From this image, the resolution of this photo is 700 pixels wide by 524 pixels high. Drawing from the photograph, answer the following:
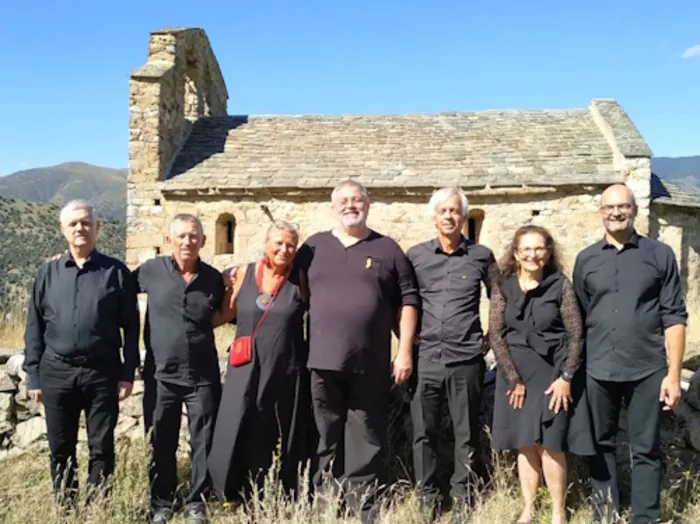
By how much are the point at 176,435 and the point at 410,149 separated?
9661 millimetres

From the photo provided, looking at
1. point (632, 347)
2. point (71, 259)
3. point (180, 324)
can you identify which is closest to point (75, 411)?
point (180, 324)

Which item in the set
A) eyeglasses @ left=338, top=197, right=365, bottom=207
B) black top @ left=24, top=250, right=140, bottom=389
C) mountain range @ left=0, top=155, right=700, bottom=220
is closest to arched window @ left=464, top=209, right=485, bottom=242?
eyeglasses @ left=338, top=197, right=365, bottom=207

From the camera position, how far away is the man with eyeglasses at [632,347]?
356 cm

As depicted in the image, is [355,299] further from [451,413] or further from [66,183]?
[66,183]

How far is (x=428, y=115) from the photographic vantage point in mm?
14156

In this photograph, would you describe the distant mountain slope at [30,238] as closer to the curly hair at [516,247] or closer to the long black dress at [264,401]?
the long black dress at [264,401]

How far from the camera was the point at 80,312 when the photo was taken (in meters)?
3.77

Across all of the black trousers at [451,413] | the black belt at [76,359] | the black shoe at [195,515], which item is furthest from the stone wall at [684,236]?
the black belt at [76,359]

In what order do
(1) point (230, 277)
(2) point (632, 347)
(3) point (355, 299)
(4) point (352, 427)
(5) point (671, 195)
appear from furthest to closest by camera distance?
1. (5) point (671, 195)
2. (1) point (230, 277)
3. (4) point (352, 427)
4. (3) point (355, 299)
5. (2) point (632, 347)

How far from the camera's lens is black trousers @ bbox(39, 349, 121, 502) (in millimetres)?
3738

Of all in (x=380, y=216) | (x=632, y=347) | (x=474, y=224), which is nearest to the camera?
(x=632, y=347)

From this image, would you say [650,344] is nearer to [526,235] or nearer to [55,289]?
[526,235]

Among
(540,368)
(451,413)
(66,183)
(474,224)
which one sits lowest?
(451,413)

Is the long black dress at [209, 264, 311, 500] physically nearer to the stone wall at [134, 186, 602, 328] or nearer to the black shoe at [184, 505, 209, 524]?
the black shoe at [184, 505, 209, 524]
